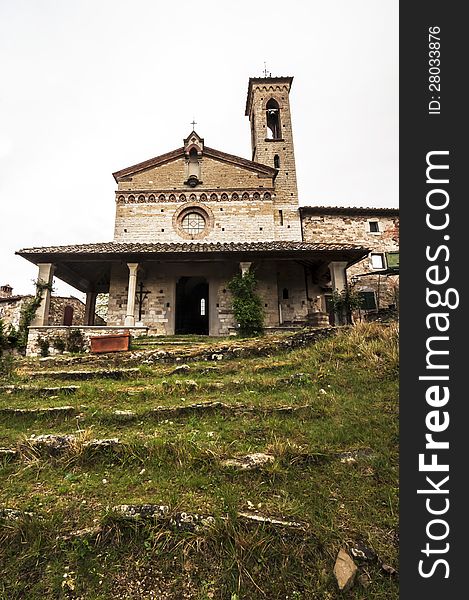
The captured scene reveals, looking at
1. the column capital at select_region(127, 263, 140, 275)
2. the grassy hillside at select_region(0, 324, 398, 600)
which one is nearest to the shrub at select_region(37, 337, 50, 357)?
the column capital at select_region(127, 263, 140, 275)

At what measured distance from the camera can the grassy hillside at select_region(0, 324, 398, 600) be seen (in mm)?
3252

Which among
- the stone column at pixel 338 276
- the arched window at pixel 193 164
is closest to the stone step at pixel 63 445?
the stone column at pixel 338 276

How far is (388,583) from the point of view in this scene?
3.13m

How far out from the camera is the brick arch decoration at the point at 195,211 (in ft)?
57.7

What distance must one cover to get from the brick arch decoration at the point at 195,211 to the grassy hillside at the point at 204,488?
11.0 metres

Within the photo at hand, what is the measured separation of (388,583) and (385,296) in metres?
18.3

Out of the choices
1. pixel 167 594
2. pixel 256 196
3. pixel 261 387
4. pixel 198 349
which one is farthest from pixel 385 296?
pixel 167 594

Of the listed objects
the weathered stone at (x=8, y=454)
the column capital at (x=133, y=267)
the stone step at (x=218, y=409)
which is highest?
the column capital at (x=133, y=267)

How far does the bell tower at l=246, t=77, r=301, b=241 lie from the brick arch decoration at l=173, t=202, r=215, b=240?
11.9 ft

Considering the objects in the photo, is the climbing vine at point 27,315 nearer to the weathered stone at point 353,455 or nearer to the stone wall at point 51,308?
the stone wall at point 51,308

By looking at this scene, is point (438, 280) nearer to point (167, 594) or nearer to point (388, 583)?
point (388, 583)

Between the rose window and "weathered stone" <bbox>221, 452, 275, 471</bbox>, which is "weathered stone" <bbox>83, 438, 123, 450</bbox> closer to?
"weathered stone" <bbox>221, 452, 275, 471</bbox>

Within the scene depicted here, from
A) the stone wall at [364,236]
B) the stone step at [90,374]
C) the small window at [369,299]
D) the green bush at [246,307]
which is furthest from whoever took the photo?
the stone wall at [364,236]

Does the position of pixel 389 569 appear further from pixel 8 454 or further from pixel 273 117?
pixel 273 117
